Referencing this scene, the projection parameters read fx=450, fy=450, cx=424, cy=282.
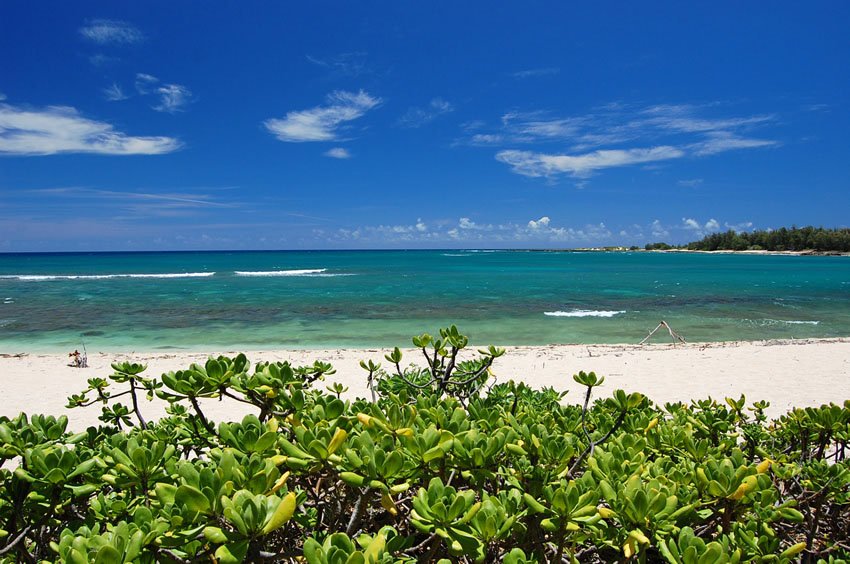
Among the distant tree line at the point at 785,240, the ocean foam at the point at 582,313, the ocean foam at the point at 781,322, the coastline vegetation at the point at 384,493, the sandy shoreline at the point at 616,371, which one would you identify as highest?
the distant tree line at the point at 785,240

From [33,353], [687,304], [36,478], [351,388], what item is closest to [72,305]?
[33,353]

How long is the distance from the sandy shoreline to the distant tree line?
110 m

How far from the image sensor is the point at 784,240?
347 feet

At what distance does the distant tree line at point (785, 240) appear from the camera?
9422 cm

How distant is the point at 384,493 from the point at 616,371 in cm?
936

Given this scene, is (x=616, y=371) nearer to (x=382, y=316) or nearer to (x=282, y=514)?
(x=282, y=514)

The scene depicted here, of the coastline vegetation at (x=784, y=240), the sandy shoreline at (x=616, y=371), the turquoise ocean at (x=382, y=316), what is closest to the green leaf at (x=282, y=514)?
the sandy shoreline at (x=616, y=371)

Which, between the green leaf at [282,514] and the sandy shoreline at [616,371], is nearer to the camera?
the green leaf at [282,514]

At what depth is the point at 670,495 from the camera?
46.9 inches

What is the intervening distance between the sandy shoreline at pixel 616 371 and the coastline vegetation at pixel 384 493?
5.58 metres

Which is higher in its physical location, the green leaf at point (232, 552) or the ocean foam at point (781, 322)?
the green leaf at point (232, 552)

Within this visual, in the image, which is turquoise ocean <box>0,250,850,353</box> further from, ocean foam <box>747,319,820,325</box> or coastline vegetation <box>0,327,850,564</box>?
coastline vegetation <box>0,327,850,564</box>

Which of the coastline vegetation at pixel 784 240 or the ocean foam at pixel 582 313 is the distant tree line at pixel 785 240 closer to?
the coastline vegetation at pixel 784 240

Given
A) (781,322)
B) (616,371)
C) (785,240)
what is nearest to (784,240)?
(785,240)
